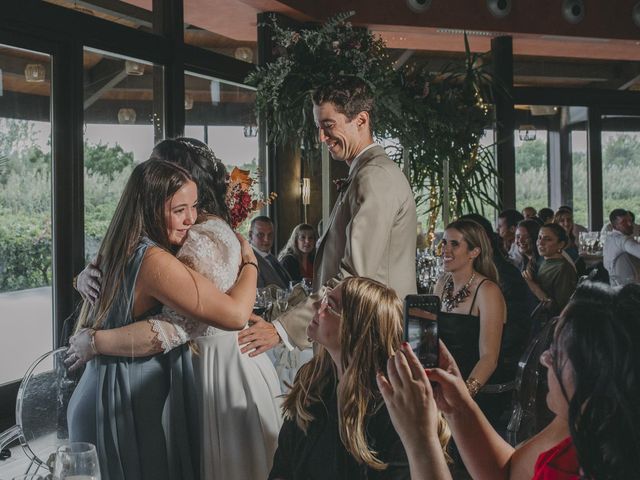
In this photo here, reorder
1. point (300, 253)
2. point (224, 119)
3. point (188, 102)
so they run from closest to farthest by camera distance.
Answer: point (188, 102) → point (300, 253) → point (224, 119)

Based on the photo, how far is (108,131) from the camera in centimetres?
569

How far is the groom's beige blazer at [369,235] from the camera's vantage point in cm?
271

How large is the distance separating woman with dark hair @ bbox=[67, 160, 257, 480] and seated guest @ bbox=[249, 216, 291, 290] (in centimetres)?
351

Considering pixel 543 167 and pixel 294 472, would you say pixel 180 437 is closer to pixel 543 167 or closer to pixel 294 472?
pixel 294 472

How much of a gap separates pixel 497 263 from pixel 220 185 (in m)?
2.16

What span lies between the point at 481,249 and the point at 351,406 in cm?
211

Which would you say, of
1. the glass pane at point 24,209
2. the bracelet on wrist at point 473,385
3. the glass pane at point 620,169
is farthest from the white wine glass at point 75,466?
the glass pane at point 620,169

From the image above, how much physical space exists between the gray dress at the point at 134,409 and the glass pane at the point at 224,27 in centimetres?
489

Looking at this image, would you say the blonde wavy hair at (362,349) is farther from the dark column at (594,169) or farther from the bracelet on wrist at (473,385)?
the dark column at (594,169)

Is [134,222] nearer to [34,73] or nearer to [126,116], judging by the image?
[34,73]

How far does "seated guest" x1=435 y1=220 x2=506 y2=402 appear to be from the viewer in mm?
3670

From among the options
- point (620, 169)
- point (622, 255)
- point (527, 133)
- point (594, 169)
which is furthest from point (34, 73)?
point (620, 169)

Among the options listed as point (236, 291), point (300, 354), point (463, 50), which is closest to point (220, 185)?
point (236, 291)

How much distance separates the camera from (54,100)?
5.24 meters
